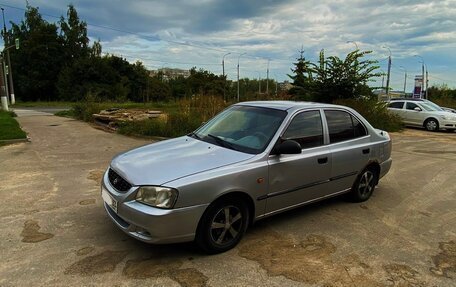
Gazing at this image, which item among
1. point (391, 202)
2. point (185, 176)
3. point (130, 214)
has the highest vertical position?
point (185, 176)

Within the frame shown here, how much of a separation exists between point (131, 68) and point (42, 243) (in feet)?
222

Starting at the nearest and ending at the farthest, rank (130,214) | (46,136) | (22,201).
→ (130,214) < (22,201) < (46,136)

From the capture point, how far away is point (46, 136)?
42.4 ft

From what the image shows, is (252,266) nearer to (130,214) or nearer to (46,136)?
(130,214)

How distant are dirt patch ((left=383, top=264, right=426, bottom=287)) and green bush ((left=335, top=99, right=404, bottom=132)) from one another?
15.7 meters

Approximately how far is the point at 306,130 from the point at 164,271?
257 cm

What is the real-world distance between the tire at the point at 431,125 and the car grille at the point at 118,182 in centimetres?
2042

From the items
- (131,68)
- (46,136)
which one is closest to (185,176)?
(46,136)

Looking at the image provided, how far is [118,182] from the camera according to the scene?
4059mm

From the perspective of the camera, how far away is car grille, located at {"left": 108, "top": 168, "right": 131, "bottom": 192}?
153 inches

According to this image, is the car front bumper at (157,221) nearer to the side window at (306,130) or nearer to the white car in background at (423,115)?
the side window at (306,130)

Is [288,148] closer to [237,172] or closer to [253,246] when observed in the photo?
[237,172]

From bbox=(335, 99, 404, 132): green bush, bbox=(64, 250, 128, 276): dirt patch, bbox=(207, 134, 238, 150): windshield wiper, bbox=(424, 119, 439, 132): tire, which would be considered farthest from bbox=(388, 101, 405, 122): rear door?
bbox=(64, 250, 128, 276): dirt patch

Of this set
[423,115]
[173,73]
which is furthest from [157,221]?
[173,73]
